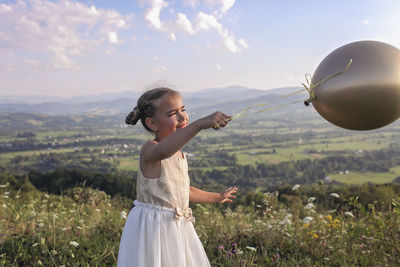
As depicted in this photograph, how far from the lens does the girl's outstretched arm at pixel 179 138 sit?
1.54 meters

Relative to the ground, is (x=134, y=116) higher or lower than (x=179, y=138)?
Answer: higher

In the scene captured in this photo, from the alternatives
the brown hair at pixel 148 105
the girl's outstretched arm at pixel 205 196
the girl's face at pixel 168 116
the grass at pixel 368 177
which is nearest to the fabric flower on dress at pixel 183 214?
the girl's outstretched arm at pixel 205 196

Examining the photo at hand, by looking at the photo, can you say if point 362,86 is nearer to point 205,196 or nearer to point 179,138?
point 179,138

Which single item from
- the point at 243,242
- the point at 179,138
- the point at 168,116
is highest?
the point at 168,116

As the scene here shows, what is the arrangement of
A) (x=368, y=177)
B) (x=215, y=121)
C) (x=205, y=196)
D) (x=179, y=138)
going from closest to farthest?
(x=215, y=121) < (x=179, y=138) < (x=205, y=196) < (x=368, y=177)

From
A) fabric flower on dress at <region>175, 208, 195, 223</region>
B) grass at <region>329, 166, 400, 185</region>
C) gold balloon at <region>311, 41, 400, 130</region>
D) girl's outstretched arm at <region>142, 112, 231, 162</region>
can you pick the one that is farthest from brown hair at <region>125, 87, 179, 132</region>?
grass at <region>329, 166, 400, 185</region>

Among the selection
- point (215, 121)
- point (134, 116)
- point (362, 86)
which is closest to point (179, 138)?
point (215, 121)

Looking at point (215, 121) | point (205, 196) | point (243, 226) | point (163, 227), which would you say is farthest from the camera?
point (243, 226)

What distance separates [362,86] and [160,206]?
1441mm

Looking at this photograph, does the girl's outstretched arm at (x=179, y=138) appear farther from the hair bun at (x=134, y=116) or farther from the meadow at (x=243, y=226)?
the meadow at (x=243, y=226)

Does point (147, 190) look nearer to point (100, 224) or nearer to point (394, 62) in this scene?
point (394, 62)

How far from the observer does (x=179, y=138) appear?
1.66m

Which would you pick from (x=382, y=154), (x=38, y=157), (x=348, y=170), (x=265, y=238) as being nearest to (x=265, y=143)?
(x=382, y=154)

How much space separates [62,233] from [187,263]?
2.09 m
